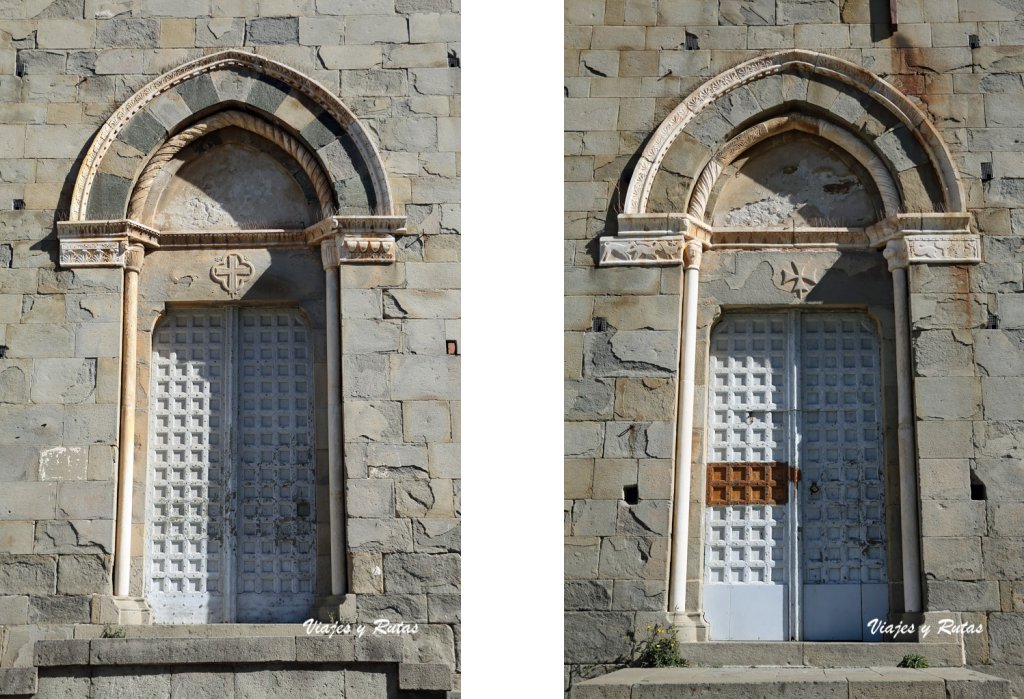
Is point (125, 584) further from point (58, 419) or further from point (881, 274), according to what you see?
point (881, 274)

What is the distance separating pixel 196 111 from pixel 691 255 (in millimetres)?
4249

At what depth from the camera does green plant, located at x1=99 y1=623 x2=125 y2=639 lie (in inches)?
507

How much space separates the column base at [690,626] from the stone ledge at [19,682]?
4857 millimetres

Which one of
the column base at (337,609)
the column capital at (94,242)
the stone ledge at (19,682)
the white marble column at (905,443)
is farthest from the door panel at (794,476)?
the stone ledge at (19,682)

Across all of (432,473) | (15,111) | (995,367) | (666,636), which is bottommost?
(666,636)

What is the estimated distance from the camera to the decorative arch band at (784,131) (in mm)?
13477

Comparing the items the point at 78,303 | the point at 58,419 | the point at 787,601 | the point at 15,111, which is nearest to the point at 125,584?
the point at 58,419

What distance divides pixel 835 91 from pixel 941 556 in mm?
3851

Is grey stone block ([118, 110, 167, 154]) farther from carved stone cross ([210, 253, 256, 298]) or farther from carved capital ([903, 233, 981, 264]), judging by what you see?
carved capital ([903, 233, 981, 264])

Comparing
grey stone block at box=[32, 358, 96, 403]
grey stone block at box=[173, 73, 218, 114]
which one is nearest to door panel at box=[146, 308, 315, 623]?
grey stone block at box=[32, 358, 96, 403]

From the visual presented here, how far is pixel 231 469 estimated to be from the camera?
13.6 meters

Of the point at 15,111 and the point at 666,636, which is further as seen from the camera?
the point at 15,111

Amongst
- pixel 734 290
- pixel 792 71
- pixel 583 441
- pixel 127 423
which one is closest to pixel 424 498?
pixel 583 441

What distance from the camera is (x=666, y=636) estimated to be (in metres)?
12.7
